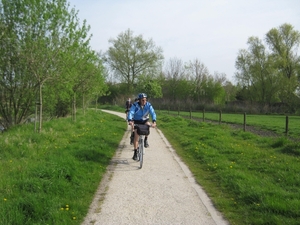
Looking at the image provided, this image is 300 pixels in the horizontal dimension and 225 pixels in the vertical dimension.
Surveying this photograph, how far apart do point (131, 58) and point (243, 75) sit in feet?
69.3

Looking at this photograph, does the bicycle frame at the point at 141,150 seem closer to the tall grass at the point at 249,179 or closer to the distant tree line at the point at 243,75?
the tall grass at the point at 249,179

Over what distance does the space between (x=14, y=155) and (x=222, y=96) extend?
53.8 m

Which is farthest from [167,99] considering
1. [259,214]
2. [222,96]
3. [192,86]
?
[259,214]

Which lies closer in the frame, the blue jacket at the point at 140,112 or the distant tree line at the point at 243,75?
the blue jacket at the point at 140,112

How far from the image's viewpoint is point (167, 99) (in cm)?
5684

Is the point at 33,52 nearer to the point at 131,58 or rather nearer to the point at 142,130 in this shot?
the point at 142,130

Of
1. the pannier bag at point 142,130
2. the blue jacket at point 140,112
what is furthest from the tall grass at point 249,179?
the blue jacket at point 140,112

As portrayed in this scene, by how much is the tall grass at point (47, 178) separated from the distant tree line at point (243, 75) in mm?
35371

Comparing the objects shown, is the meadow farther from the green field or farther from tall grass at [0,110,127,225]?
the green field

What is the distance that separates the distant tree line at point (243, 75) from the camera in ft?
159

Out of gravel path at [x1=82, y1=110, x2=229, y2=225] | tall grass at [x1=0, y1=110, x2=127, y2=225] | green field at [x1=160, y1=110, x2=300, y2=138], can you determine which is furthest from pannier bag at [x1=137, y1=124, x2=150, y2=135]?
green field at [x1=160, y1=110, x2=300, y2=138]

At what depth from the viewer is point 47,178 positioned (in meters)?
6.21

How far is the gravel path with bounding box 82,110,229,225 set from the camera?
4762 millimetres

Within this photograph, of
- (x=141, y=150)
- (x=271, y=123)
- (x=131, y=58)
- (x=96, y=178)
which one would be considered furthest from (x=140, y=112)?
(x=131, y=58)
